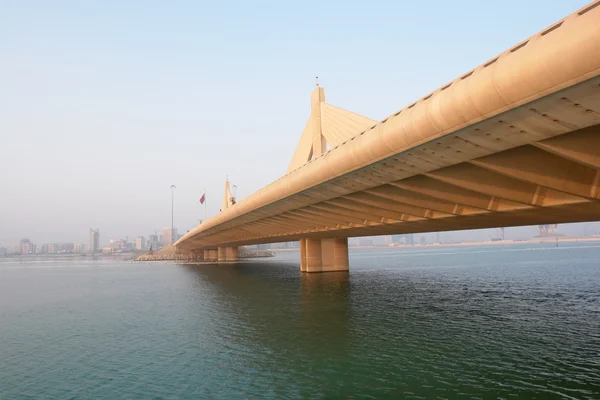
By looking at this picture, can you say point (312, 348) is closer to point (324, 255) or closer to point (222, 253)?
point (324, 255)

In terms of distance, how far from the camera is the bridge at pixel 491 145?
10.1 metres

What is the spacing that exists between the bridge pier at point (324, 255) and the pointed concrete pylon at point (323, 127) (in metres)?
25.0

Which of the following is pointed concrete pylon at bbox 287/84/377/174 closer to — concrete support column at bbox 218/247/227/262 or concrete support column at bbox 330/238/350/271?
concrete support column at bbox 330/238/350/271

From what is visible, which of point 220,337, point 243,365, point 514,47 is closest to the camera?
point 514,47

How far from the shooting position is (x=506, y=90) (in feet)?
37.1

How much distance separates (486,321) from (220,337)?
15161 millimetres

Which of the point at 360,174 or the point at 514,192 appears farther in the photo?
the point at 360,174

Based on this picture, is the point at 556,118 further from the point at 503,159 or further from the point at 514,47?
the point at 503,159

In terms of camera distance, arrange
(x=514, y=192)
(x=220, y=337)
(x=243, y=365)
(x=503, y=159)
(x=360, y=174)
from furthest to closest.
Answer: (x=220, y=337) < (x=360, y=174) < (x=514, y=192) < (x=243, y=365) < (x=503, y=159)

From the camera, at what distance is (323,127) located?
37938 mm

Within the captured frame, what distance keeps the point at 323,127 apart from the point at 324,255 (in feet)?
114

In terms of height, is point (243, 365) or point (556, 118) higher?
point (556, 118)

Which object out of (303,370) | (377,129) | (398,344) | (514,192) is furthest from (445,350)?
(377,129)

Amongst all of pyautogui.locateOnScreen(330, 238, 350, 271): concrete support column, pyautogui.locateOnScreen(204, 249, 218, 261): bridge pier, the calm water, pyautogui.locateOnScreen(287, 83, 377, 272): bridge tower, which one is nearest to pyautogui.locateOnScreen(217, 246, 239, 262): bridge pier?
pyautogui.locateOnScreen(204, 249, 218, 261): bridge pier
